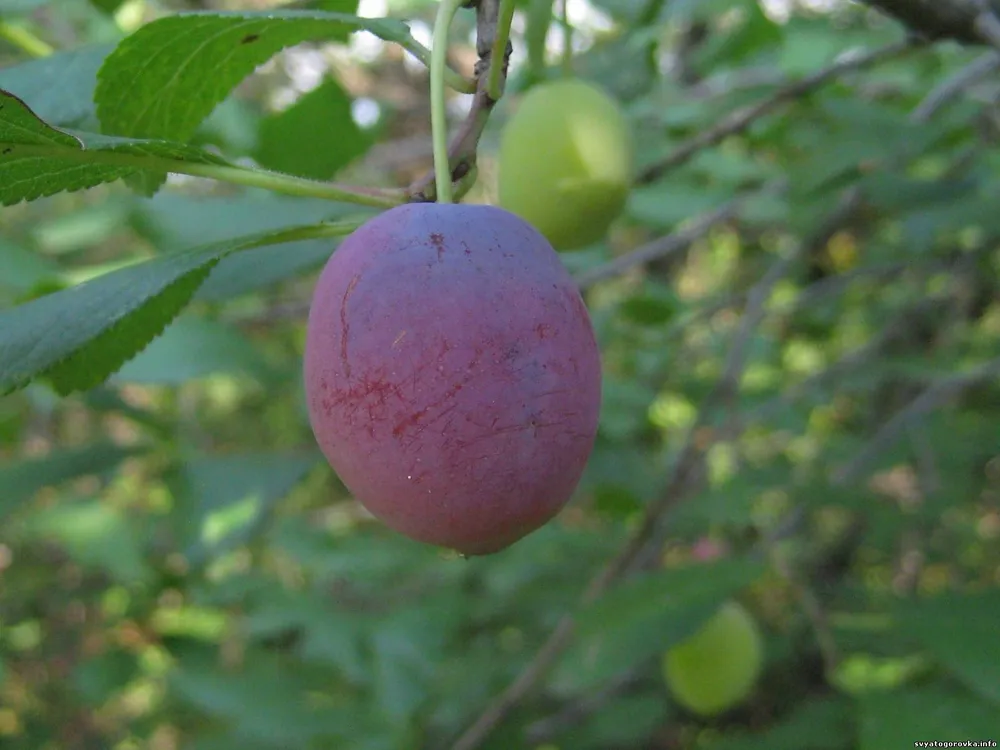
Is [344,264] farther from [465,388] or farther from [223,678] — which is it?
[223,678]

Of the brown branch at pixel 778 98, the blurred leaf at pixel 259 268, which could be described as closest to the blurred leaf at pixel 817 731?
the brown branch at pixel 778 98

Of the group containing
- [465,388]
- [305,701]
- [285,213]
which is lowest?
[305,701]

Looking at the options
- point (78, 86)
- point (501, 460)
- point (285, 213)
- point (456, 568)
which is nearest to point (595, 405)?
point (501, 460)

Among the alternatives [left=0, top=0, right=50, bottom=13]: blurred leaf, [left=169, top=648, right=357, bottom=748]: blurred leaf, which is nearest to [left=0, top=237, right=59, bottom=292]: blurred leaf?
[left=0, top=0, right=50, bottom=13]: blurred leaf

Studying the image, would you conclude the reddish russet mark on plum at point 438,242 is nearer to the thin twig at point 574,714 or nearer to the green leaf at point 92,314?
the green leaf at point 92,314

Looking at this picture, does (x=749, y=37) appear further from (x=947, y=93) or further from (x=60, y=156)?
(x=60, y=156)

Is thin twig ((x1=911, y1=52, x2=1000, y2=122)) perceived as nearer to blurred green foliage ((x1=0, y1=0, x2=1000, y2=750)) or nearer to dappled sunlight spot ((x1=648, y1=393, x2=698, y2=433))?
blurred green foliage ((x1=0, y1=0, x2=1000, y2=750))
